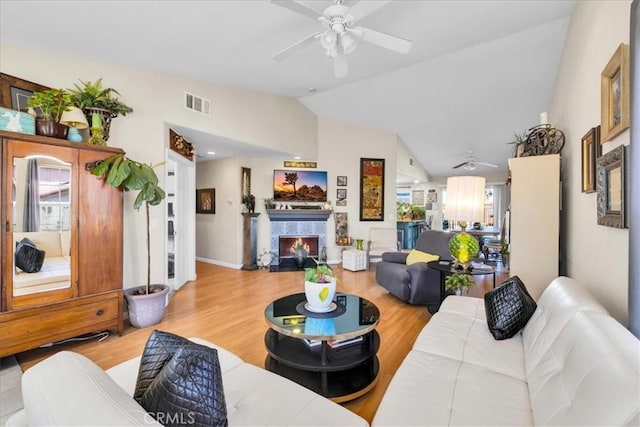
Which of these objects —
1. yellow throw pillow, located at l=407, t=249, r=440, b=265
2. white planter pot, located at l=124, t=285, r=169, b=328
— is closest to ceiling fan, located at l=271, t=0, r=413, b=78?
yellow throw pillow, located at l=407, t=249, r=440, b=265

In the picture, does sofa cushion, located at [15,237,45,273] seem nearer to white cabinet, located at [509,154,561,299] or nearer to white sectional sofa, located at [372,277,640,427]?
white sectional sofa, located at [372,277,640,427]

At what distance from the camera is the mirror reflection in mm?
2303

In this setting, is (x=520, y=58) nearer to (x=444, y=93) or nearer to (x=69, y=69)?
(x=444, y=93)

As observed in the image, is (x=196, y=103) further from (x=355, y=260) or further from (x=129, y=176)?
(x=355, y=260)

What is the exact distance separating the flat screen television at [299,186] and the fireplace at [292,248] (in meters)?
0.84

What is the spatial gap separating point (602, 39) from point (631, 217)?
57.0 inches

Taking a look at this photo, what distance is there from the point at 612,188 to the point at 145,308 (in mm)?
3918

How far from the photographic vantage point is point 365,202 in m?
6.59

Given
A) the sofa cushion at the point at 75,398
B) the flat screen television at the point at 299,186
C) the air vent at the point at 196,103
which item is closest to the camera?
the sofa cushion at the point at 75,398

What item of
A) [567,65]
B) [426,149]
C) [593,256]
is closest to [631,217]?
[593,256]

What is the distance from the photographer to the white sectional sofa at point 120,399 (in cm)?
71

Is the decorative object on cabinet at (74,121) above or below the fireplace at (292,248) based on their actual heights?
above

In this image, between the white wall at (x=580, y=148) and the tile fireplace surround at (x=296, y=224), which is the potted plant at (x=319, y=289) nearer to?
the white wall at (x=580, y=148)

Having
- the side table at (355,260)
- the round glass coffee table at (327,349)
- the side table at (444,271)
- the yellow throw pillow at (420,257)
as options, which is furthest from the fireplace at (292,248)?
the round glass coffee table at (327,349)
